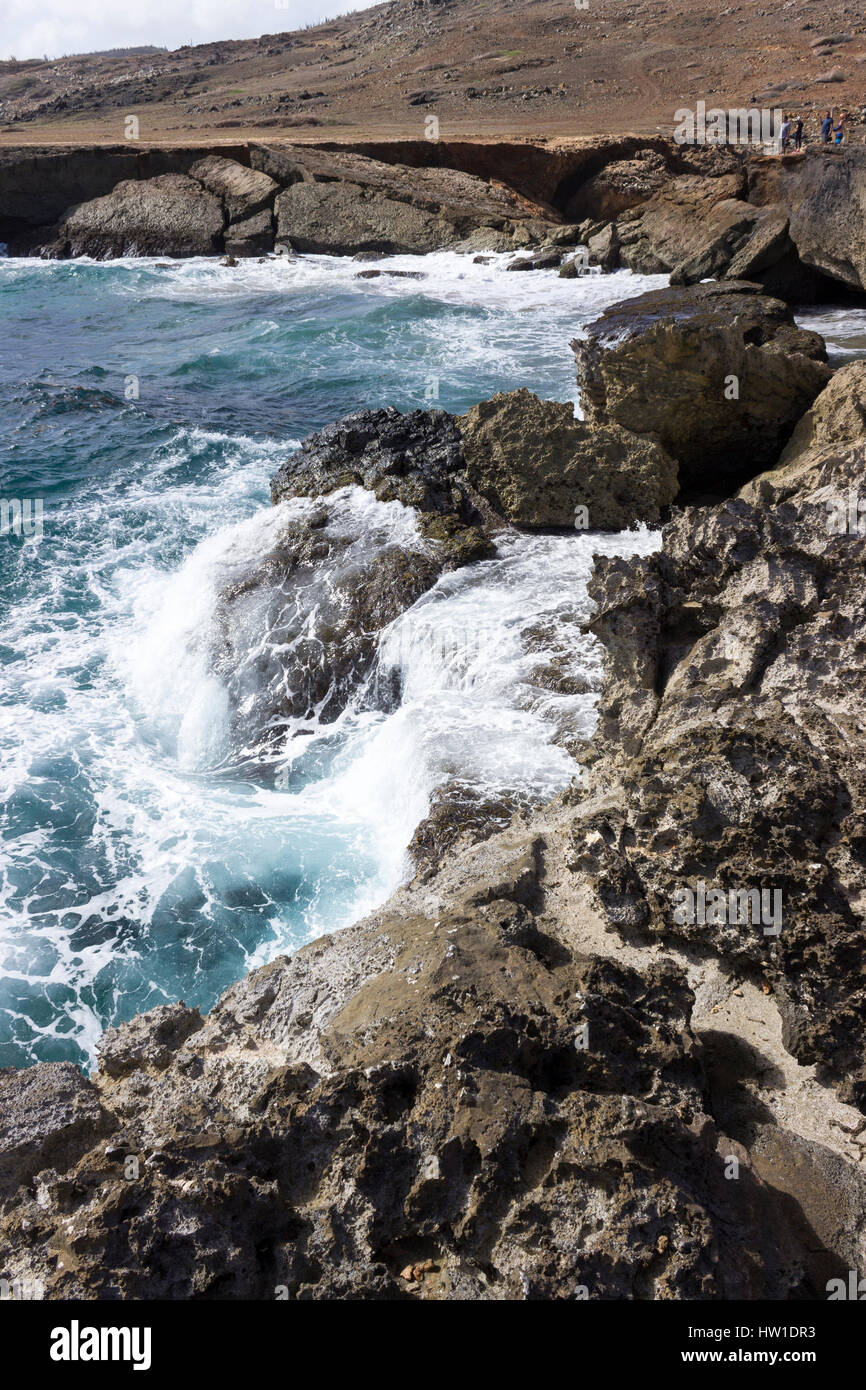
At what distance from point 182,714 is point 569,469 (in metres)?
5.08

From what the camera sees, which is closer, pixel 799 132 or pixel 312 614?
pixel 312 614

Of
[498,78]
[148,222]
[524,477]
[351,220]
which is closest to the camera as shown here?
[524,477]

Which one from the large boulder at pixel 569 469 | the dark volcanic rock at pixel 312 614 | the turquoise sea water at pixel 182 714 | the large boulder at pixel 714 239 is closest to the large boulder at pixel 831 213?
Result: the large boulder at pixel 714 239

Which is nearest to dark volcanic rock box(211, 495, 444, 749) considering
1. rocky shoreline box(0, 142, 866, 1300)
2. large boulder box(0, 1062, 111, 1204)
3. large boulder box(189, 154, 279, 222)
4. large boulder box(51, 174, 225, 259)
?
rocky shoreline box(0, 142, 866, 1300)

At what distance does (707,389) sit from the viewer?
10.5 meters

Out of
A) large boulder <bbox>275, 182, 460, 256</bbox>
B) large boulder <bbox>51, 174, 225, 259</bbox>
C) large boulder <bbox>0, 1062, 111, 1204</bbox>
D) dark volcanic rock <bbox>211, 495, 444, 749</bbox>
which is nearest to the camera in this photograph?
large boulder <bbox>0, 1062, 111, 1204</bbox>

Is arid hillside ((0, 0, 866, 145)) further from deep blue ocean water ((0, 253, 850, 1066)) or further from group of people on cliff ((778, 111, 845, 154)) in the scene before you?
deep blue ocean water ((0, 253, 850, 1066))

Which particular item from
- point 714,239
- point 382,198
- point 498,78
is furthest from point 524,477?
point 498,78

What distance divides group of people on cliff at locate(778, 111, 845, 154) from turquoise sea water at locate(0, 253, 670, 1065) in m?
13.1

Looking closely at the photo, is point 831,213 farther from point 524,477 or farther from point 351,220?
point 351,220

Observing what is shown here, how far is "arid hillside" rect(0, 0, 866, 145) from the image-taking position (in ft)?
120

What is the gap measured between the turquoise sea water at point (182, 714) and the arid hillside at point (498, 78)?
887 inches

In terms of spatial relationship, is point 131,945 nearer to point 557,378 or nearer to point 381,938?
point 381,938
